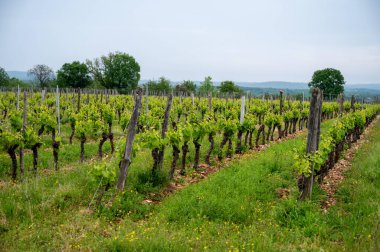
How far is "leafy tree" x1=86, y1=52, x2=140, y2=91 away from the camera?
3133 inches

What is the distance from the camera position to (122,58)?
81.4m

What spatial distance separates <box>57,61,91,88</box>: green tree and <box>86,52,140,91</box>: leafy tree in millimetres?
4593

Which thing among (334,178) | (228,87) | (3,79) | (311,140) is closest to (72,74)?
(3,79)

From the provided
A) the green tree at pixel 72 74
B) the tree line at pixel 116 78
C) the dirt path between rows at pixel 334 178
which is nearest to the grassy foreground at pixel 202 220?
the dirt path between rows at pixel 334 178

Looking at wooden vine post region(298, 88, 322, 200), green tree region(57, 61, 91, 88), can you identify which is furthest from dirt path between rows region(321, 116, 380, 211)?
green tree region(57, 61, 91, 88)

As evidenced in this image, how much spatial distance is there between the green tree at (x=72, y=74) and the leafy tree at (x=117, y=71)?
459 cm

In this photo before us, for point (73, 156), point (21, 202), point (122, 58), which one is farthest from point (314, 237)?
point (122, 58)

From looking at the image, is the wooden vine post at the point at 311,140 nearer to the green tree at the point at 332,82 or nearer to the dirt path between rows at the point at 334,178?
the dirt path between rows at the point at 334,178

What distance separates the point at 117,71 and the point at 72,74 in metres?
11.0

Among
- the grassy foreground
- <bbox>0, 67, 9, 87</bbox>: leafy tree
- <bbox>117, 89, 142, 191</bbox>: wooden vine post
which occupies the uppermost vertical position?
<bbox>0, 67, 9, 87</bbox>: leafy tree

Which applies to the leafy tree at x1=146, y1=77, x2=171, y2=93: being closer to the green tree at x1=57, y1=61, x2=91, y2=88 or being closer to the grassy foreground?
the green tree at x1=57, y1=61, x2=91, y2=88

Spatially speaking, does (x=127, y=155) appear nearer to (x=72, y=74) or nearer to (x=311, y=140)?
(x=311, y=140)

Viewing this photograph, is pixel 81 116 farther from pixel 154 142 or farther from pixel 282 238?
pixel 282 238

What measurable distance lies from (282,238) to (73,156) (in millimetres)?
8889
